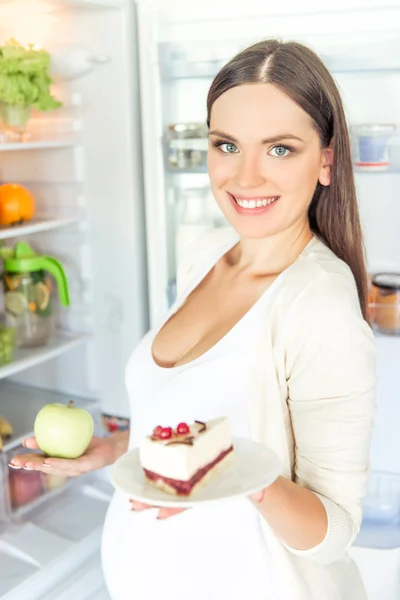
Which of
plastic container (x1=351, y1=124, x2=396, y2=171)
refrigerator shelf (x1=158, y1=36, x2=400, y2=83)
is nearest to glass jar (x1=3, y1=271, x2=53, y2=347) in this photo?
refrigerator shelf (x1=158, y1=36, x2=400, y2=83)

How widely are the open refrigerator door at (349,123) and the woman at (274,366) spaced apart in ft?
1.79

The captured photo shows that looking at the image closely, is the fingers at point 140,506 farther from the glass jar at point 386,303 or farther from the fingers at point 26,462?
the glass jar at point 386,303

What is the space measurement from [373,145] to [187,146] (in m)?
0.43

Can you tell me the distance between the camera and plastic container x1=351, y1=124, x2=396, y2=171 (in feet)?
5.12

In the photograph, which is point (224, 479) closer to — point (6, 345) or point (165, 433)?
point (165, 433)

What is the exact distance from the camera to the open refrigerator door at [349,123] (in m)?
1.56

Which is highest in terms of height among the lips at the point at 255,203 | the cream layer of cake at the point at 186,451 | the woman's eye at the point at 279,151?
the woman's eye at the point at 279,151

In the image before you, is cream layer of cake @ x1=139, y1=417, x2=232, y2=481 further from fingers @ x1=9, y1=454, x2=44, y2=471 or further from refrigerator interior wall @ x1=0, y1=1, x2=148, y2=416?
refrigerator interior wall @ x1=0, y1=1, x2=148, y2=416

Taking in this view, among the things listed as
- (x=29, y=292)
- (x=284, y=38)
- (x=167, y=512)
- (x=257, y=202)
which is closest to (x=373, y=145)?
(x=284, y=38)

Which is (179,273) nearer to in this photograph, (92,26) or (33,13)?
(92,26)

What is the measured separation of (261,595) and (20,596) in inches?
30.5

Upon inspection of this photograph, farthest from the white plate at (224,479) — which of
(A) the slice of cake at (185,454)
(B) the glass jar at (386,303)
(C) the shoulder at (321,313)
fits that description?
(B) the glass jar at (386,303)

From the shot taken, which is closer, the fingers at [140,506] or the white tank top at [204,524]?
the fingers at [140,506]

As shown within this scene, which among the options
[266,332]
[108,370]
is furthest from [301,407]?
[108,370]
